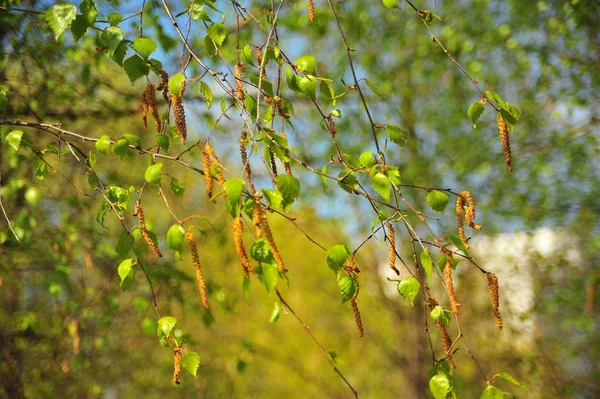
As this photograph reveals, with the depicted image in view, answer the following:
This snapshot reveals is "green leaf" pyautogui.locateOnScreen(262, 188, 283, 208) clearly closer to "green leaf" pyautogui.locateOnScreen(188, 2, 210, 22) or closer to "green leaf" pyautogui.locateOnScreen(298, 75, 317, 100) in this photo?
"green leaf" pyautogui.locateOnScreen(298, 75, 317, 100)

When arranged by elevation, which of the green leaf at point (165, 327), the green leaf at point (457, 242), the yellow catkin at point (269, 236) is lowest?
the green leaf at point (165, 327)

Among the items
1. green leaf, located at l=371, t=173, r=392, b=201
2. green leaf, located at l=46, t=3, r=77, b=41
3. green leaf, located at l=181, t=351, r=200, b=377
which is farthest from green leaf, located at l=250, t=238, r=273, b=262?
green leaf, located at l=46, t=3, r=77, b=41

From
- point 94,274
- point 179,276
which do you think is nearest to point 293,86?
point 179,276

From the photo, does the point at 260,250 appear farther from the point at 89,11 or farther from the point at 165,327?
the point at 89,11

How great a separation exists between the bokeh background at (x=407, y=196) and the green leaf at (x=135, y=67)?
6.83 ft

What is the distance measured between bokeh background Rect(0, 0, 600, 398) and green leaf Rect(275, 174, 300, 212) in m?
2.40

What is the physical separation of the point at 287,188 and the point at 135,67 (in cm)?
61

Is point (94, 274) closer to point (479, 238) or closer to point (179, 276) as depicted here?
point (179, 276)

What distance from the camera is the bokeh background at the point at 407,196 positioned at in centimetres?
370

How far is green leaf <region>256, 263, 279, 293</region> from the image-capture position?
45.5 inches

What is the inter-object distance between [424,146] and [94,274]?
288cm

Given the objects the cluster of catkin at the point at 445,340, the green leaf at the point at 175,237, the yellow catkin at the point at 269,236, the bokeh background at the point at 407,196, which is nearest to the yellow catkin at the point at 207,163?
the green leaf at the point at 175,237

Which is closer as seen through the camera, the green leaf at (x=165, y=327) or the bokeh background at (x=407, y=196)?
the green leaf at (x=165, y=327)

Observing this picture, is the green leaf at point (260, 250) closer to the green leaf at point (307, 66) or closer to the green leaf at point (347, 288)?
the green leaf at point (347, 288)
